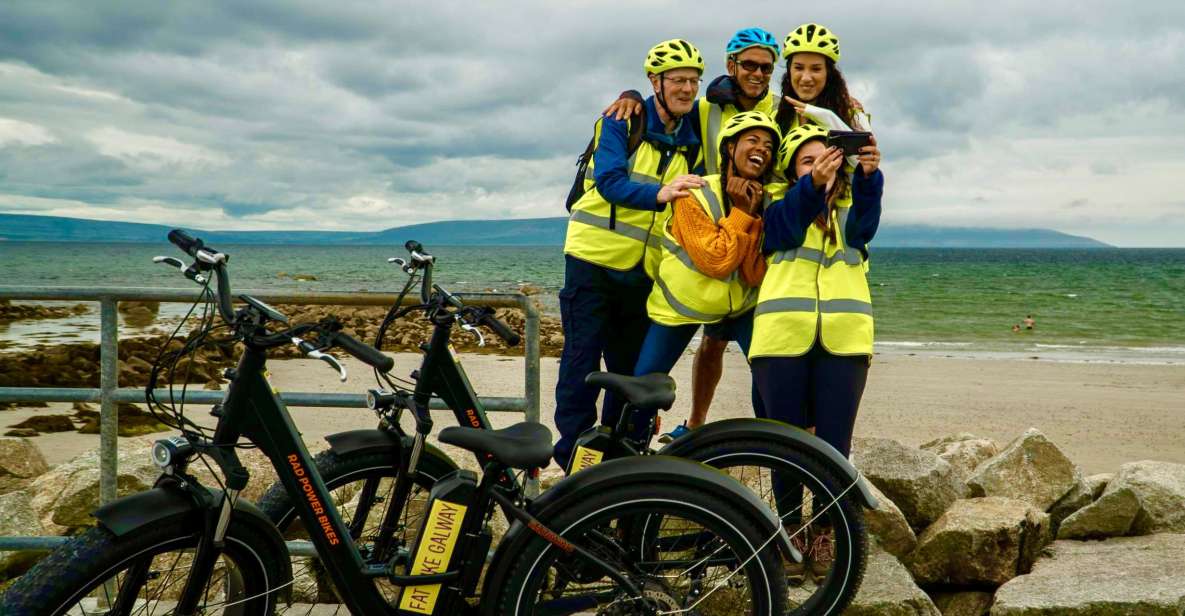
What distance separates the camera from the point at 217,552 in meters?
2.49

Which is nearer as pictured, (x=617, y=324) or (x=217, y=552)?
(x=217, y=552)

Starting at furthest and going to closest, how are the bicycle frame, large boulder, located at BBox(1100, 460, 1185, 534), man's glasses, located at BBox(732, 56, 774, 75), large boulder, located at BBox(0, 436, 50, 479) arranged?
large boulder, located at BBox(0, 436, 50, 479) → large boulder, located at BBox(1100, 460, 1185, 534) → man's glasses, located at BBox(732, 56, 774, 75) → the bicycle frame

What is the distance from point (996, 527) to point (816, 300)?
129cm

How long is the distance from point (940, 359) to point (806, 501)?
14.5 m

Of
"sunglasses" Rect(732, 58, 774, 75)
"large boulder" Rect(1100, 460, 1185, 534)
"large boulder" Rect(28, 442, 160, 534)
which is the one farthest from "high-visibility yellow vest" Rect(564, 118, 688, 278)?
"large boulder" Rect(28, 442, 160, 534)

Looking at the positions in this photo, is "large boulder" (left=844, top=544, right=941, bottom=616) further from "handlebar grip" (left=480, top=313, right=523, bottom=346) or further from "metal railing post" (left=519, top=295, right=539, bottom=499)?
"handlebar grip" (left=480, top=313, right=523, bottom=346)

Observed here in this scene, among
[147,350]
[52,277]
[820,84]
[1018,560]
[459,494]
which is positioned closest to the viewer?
[459,494]

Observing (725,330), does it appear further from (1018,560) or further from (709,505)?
(1018,560)

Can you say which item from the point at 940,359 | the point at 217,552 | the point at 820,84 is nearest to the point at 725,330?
the point at 820,84

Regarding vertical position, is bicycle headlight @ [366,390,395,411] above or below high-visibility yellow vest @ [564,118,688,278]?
below

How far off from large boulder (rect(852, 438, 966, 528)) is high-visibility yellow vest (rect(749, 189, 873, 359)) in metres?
1.21

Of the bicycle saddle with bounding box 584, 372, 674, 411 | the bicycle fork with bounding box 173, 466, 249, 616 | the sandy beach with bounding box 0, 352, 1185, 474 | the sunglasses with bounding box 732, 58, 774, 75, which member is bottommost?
the sandy beach with bounding box 0, 352, 1185, 474

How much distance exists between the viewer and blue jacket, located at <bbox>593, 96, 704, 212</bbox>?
344cm

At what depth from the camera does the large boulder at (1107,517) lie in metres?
4.23
